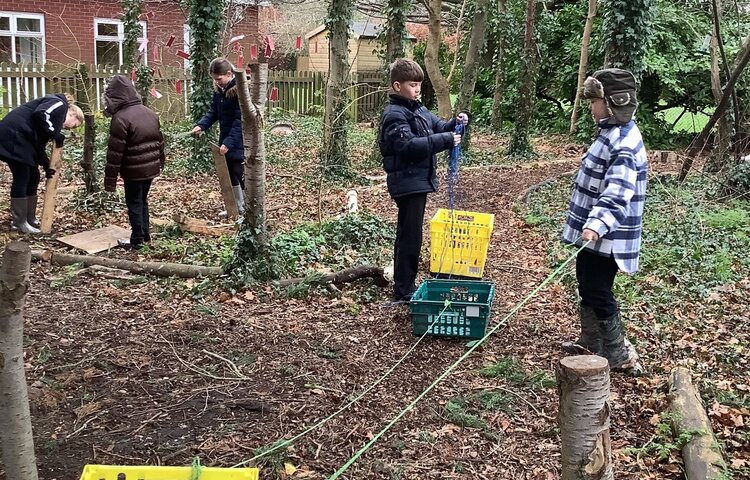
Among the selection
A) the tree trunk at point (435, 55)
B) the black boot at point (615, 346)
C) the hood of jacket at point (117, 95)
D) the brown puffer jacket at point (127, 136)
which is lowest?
the black boot at point (615, 346)

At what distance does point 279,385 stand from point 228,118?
4649mm

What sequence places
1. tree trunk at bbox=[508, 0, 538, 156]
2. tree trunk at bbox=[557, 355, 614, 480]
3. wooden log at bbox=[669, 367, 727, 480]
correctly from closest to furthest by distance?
1. tree trunk at bbox=[557, 355, 614, 480]
2. wooden log at bbox=[669, 367, 727, 480]
3. tree trunk at bbox=[508, 0, 538, 156]

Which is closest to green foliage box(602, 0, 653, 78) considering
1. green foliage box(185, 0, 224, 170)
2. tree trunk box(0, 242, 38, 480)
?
green foliage box(185, 0, 224, 170)

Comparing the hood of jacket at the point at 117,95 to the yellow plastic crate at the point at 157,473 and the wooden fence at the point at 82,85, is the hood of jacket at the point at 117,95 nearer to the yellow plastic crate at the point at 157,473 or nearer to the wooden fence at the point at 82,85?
the yellow plastic crate at the point at 157,473

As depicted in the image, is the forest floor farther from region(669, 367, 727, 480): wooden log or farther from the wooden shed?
the wooden shed

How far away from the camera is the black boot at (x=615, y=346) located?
15.7 feet

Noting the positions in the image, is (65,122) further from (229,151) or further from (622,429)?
(622,429)

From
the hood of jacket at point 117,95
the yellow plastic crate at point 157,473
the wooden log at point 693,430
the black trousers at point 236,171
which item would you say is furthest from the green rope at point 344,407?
the hood of jacket at point 117,95

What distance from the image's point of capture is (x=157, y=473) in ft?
8.77

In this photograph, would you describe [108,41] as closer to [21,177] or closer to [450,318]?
[21,177]

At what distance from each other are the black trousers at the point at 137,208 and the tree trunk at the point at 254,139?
1.96 metres

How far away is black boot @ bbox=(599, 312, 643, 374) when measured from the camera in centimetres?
479

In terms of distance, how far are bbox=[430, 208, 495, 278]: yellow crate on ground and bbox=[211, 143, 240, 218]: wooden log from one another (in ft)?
9.08

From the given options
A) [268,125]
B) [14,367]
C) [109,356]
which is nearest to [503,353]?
[109,356]
